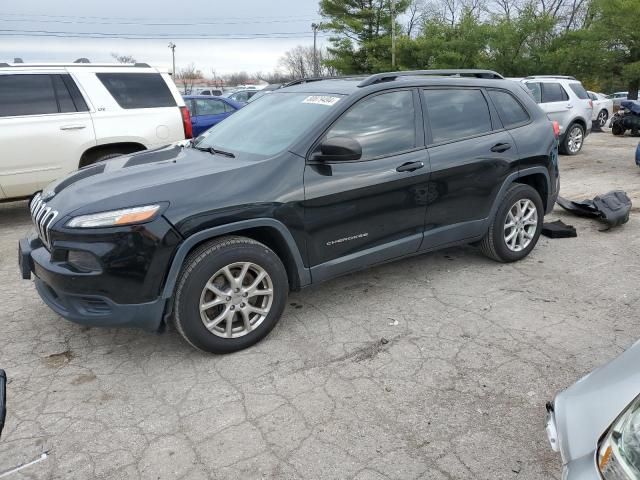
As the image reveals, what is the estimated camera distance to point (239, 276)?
3.33 metres

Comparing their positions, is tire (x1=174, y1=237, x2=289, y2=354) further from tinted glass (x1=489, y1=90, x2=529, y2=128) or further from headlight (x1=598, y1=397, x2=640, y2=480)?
tinted glass (x1=489, y1=90, x2=529, y2=128)

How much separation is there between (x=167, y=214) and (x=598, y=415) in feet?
7.83

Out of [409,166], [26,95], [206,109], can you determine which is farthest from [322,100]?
[206,109]

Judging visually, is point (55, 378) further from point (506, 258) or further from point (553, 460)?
point (506, 258)

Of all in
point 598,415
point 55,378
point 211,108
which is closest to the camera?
point 598,415

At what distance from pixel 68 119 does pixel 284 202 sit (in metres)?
4.56

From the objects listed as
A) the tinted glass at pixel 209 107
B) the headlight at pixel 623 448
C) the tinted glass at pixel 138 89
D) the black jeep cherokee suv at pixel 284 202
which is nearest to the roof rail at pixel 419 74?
the black jeep cherokee suv at pixel 284 202

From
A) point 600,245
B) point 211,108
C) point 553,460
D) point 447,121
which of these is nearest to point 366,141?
point 447,121

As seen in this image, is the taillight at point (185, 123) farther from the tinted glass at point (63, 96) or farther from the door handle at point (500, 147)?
the door handle at point (500, 147)

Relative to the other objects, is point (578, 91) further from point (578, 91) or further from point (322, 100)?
point (322, 100)

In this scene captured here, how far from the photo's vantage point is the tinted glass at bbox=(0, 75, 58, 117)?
6.41 metres

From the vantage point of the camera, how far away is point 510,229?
16.0ft

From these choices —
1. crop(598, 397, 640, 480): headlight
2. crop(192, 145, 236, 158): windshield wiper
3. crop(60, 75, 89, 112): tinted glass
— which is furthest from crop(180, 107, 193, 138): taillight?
crop(598, 397, 640, 480): headlight

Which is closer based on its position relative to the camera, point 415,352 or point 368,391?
point 368,391
